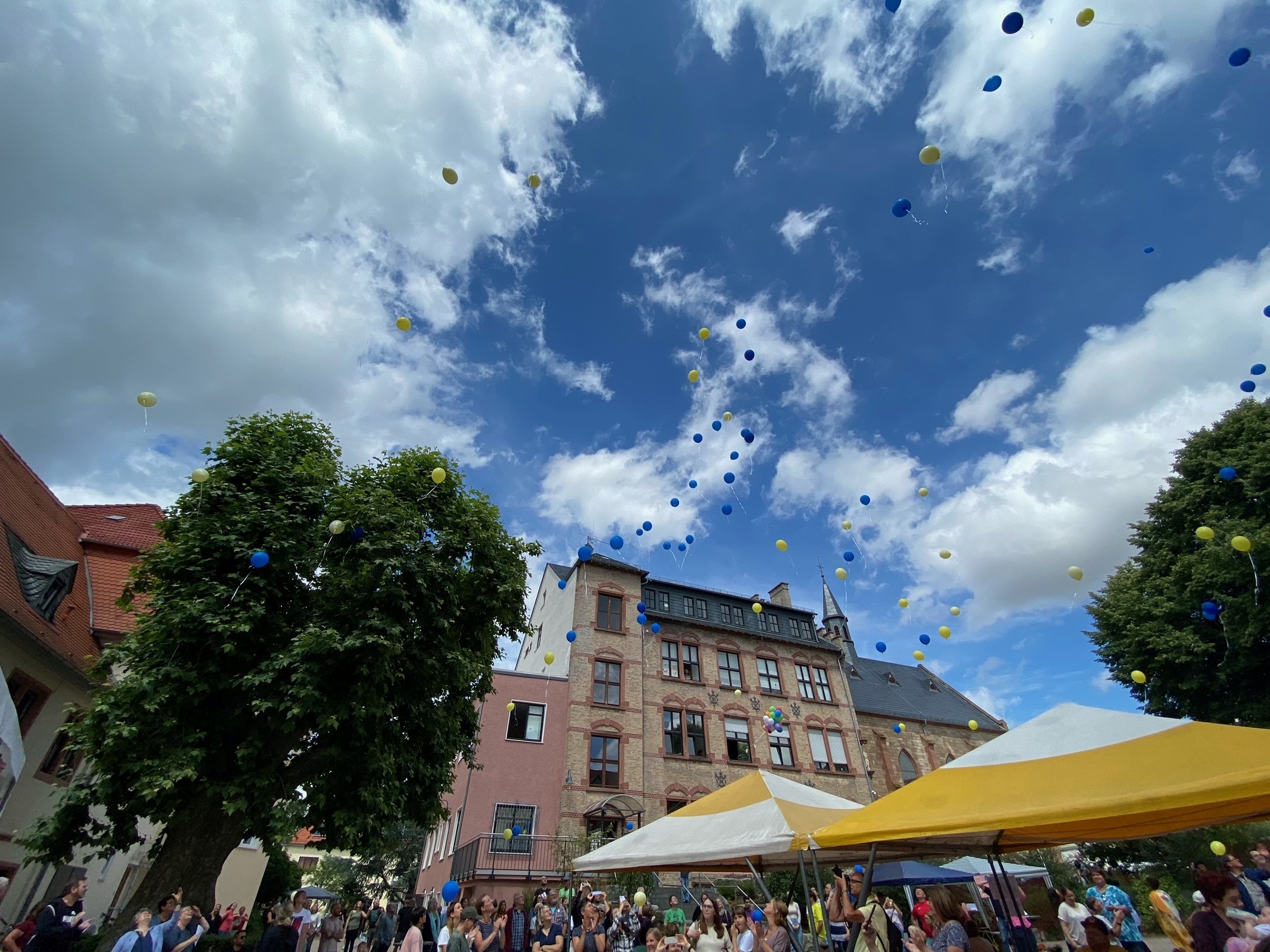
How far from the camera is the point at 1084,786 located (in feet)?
14.0

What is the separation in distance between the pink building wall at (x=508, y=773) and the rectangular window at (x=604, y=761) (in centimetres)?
116

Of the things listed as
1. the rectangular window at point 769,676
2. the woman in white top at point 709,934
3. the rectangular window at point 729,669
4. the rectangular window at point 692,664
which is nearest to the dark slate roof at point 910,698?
the rectangular window at point 769,676

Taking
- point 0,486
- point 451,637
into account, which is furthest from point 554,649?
point 0,486

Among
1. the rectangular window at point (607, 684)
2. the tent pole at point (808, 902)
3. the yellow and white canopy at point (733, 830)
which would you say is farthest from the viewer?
the rectangular window at point (607, 684)

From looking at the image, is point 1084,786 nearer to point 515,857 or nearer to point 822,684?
point 515,857

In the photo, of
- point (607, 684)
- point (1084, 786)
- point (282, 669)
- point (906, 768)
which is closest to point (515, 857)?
point (607, 684)

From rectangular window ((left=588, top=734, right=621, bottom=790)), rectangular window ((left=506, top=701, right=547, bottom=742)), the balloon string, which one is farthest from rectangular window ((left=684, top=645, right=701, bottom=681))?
the balloon string

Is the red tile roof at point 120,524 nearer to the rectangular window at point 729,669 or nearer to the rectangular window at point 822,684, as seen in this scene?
the rectangular window at point 729,669

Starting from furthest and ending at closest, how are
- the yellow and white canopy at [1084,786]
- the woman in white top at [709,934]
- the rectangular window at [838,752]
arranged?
the rectangular window at [838,752], the woman in white top at [709,934], the yellow and white canopy at [1084,786]

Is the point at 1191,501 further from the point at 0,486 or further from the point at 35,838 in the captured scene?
the point at 0,486

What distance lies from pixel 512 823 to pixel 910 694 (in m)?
24.7

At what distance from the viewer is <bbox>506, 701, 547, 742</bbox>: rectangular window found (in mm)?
21953

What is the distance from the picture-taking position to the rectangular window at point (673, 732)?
23828 mm

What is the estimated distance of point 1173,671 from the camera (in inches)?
708
